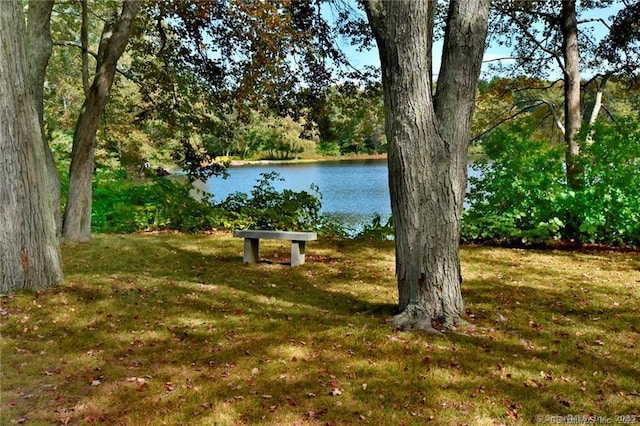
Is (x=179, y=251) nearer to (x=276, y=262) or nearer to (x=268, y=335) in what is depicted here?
(x=276, y=262)

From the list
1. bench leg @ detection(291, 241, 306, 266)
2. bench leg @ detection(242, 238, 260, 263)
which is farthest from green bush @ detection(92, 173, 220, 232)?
bench leg @ detection(291, 241, 306, 266)

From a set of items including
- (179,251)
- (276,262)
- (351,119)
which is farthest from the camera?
(351,119)

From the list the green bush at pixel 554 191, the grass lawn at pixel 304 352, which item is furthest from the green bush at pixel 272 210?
the grass lawn at pixel 304 352

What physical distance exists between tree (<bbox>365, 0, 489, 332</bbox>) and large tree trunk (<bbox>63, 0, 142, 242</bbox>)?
5.20 meters

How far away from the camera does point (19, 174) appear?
5.02m

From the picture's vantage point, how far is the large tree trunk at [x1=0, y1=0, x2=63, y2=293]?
193 inches

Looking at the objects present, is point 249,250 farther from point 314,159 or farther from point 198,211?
point 314,159

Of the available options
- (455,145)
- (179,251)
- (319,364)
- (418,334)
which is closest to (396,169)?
(455,145)

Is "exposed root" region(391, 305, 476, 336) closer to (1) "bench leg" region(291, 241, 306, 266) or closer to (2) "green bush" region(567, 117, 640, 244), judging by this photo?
(1) "bench leg" region(291, 241, 306, 266)

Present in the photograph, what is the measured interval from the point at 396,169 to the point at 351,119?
25.5 feet

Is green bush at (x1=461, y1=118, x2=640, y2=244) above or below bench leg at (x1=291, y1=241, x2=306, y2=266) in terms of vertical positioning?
above

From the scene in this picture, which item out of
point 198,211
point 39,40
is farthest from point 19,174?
point 198,211

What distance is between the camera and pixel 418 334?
4078 mm

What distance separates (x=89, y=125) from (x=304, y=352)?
20.6 ft
